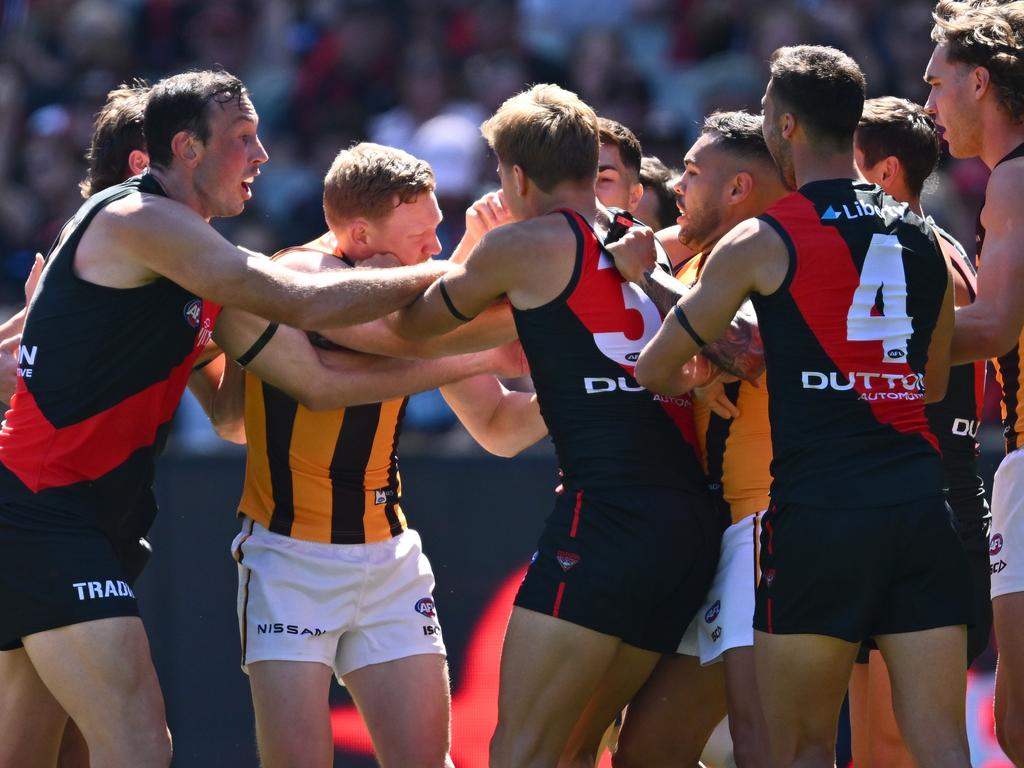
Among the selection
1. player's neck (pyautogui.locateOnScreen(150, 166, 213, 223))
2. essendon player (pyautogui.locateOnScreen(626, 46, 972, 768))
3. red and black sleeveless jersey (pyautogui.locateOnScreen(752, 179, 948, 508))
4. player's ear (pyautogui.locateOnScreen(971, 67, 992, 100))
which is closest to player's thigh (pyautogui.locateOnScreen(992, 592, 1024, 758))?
essendon player (pyautogui.locateOnScreen(626, 46, 972, 768))

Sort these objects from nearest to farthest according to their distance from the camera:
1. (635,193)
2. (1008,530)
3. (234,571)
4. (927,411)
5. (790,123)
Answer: (790,123) → (1008,530) → (927,411) → (635,193) → (234,571)

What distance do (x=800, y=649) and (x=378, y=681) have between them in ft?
5.09

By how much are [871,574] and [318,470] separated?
1.99 meters

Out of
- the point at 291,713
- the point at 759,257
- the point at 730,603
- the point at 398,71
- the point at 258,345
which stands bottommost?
the point at 291,713

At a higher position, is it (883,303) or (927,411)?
(883,303)

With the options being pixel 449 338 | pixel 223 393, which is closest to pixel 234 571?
pixel 223 393

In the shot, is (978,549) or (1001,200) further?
(978,549)

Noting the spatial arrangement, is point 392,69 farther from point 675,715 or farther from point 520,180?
point 675,715

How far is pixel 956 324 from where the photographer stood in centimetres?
447

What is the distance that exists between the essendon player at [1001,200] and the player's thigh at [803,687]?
106cm

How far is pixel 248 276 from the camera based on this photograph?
451 centimetres

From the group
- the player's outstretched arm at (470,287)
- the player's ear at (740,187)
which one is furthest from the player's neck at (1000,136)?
the player's outstretched arm at (470,287)

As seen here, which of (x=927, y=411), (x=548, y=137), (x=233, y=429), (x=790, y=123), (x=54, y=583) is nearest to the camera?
(x=790, y=123)

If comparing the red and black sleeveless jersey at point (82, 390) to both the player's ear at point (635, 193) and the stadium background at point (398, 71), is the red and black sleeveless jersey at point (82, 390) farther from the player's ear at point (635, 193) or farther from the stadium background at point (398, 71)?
the stadium background at point (398, 71)
